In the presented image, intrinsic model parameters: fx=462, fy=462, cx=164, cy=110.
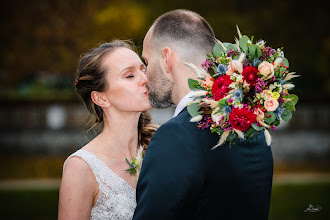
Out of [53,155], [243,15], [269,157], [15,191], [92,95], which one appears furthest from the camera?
[243,15]

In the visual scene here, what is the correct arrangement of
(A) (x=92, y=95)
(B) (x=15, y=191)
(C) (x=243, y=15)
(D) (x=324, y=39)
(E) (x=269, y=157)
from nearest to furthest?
(E) (x=269, y=157) → (A) (x=92, y=95) → (B) (x=15, y=191) → (D) (x=324, y=39) → (C) (x=243, y=15)

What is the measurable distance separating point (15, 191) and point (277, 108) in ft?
31.5

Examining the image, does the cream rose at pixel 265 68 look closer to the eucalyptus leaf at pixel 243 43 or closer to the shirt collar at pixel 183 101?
the eucalyptus leaf at pixel 243 43

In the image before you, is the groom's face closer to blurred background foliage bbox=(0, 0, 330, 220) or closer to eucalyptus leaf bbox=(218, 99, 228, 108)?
eucalyptus leaf bbox=(218, 99, 228, 108)

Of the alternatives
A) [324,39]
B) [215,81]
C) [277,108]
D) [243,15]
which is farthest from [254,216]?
[243,15]

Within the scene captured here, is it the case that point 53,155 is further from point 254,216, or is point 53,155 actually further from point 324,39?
point 254,216

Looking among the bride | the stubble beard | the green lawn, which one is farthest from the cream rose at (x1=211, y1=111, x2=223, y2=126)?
the green lawn

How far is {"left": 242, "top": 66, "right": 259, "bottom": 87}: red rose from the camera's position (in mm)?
2307

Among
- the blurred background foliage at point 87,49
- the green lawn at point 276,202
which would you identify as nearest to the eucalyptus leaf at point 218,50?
the green lawn at point 276,202

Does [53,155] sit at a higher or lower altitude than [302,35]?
lower

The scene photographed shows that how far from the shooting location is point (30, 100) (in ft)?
59.0

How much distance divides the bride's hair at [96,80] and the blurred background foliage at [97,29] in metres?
16.1

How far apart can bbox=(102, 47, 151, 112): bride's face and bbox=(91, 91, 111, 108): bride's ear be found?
5 centimetres

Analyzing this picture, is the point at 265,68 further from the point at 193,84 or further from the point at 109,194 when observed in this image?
the point at 109,194
